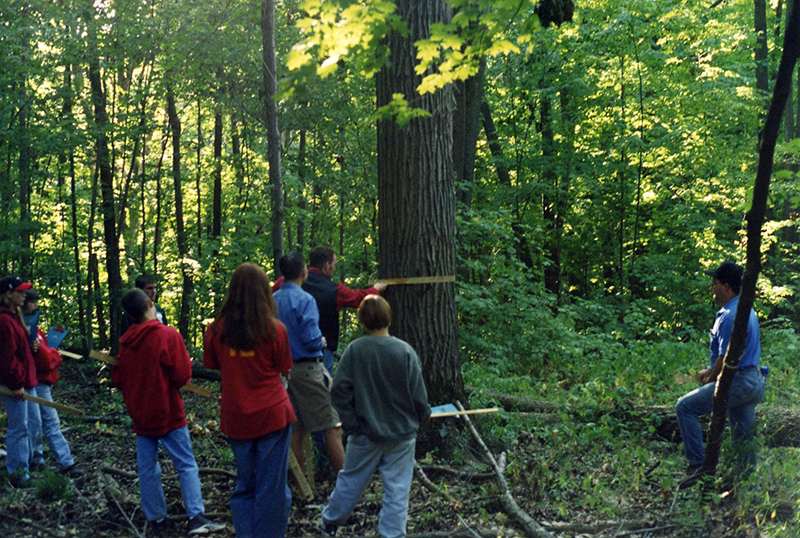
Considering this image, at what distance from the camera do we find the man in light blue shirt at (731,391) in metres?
5.55

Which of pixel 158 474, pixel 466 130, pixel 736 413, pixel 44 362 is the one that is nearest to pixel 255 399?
pixel 158 474

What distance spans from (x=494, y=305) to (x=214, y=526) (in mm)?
7334

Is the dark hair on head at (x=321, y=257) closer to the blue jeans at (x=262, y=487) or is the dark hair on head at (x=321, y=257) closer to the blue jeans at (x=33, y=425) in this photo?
the blue jeans at (x=262, y=487)

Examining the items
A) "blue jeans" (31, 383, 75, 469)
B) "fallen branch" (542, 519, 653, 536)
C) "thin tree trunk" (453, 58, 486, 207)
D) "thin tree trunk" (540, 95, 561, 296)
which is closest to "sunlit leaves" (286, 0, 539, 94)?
"fallen branch" (542, 519, 653, 536)

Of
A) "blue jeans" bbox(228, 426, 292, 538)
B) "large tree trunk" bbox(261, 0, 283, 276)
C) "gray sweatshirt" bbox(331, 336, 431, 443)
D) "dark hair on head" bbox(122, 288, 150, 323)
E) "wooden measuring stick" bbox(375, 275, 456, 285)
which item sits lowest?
"blue jeans" bbox(228, 426, 292, 538)

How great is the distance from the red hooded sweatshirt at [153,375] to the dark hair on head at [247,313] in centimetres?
90

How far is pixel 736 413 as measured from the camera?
18.8 ft

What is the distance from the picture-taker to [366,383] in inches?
185

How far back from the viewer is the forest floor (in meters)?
5.02

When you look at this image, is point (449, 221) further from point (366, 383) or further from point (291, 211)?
point (291, 211)

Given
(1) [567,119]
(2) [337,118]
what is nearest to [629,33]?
(1) [567,119]

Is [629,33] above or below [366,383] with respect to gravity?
above

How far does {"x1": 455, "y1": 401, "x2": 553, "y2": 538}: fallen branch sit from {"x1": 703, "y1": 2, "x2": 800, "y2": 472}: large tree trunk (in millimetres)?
1552

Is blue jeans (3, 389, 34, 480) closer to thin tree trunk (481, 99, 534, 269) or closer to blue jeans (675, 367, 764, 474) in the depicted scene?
blue jeans (675, 367, 764, 474)
